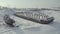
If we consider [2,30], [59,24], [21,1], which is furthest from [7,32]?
[21,1]

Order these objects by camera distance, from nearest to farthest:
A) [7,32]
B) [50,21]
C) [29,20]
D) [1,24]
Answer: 1. [7,32]
2. [1,24]
3. [50,21]
4. [29,20]

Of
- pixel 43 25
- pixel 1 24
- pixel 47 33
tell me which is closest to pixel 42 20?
pixel 43 25

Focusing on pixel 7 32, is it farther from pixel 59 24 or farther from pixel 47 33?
pixel 59 24

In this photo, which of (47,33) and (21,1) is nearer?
(47,33)

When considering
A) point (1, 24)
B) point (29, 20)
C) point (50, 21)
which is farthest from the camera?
point (29, 20)

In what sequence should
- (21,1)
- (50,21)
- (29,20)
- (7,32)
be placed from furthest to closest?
(21,1) < (29,20) < (50,21) < (7,32)

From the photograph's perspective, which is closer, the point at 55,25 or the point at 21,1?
the point at 55,25

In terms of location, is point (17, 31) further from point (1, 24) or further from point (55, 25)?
point (55, 25)

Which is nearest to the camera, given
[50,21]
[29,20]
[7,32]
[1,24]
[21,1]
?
[7,32]
